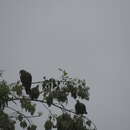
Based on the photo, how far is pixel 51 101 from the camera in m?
7.78

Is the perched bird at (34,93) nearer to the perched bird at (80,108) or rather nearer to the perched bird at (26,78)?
the perched bird at (26,78)

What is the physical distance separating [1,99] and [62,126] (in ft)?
3.88

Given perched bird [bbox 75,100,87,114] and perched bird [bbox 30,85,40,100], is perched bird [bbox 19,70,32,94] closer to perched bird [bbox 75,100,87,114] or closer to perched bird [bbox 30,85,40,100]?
perched bird [bbox 30,85,40,100]

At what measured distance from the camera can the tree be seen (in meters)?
7.64

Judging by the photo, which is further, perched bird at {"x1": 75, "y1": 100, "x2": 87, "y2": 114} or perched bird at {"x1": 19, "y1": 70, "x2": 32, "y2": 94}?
perched bird at {"x1": 75, "y1": 100, "x2": 87, "y2": 114}

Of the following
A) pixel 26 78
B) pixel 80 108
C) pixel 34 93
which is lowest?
pixel 80 108

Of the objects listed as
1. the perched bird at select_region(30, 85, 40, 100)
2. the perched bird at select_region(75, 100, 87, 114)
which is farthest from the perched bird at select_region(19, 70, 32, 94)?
the perched bird at select_region(75, 100, 87, 114)

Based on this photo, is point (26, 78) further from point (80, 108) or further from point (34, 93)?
point (80, 108)

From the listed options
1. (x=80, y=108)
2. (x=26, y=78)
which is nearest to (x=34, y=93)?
(x=26, y=78)

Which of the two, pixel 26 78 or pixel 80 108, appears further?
pixel 80 108

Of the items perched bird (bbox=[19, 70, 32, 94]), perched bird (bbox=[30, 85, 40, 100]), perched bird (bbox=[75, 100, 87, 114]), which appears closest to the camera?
perched bird (bbox=[19, 70, 32, 94])

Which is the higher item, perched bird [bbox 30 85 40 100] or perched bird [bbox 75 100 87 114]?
perched bird [bbox 30 85 40 100]

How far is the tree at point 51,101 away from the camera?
25.1ft

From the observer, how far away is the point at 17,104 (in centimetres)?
805
